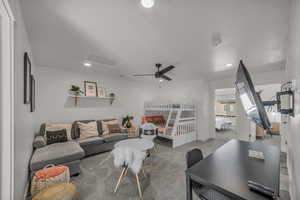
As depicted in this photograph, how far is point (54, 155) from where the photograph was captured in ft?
6.98

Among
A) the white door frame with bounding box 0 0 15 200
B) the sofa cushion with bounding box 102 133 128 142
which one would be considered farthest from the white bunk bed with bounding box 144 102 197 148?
the white door frame with bounding box 0 0 15 200

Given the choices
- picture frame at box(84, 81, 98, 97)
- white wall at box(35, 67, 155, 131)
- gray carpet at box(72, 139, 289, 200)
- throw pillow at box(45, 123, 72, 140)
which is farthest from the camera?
picture frame at box(84, 81, 98, 97)

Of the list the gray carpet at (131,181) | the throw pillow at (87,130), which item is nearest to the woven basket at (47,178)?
the gray carpet at (131,181)

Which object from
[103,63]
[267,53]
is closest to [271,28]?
[267,53]

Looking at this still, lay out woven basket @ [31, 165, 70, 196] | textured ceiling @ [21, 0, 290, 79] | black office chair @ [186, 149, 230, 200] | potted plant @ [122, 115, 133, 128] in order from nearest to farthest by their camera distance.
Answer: black office chair @ [186, 149, 230, 200], textured ceiling @ [21, 0, 290, 79], woven basket @ [31, 165, 70, 196], potted plant @ [122, 115, 133, 128]

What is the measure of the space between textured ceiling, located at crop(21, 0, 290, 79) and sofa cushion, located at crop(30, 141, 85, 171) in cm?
197

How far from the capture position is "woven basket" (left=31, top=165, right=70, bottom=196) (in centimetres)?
162

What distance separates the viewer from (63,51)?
97.0 inches

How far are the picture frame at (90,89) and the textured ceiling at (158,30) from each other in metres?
1.20

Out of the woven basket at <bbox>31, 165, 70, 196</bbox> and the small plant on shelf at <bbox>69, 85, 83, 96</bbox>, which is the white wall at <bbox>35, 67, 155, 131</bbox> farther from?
the woven basket at <bbox>31, 165, 70, 196</bbox>

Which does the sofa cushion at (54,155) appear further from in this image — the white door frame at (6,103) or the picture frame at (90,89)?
the picture frame at (90,89)

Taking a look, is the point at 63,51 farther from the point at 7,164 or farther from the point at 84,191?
the point at 84,191

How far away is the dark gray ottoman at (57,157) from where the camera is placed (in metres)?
1.96

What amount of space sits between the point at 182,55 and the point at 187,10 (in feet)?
4.14
